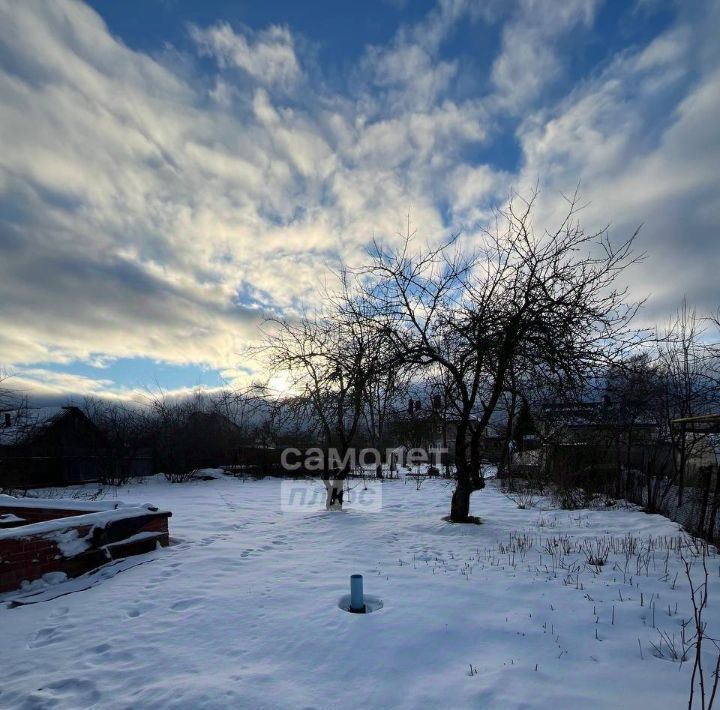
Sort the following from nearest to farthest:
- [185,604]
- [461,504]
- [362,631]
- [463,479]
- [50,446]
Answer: [362,631], [185,604], [463,479], [461,504], [50,446]

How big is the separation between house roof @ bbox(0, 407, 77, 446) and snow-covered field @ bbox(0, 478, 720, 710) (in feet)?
42.2

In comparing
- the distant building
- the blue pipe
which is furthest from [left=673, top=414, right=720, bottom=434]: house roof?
the distant building

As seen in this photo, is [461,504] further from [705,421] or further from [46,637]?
[46,637]

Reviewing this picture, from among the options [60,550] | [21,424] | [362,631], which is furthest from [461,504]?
[21,424]

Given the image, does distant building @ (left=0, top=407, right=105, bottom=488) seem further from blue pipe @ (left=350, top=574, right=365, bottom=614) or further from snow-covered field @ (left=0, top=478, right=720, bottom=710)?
blue pipe @ (left=350, top=574, right=365, bottom=614)

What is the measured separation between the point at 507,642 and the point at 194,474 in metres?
17.5

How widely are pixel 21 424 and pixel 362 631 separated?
58.1 feet

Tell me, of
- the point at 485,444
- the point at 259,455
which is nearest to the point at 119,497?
the point at 259,455

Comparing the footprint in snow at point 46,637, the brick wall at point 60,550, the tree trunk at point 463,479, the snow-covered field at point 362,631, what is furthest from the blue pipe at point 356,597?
the tree trunk at point 463,479

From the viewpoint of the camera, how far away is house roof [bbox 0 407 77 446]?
15555 mm

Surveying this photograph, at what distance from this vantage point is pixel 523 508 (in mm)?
11039

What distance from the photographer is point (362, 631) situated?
3.74 meters

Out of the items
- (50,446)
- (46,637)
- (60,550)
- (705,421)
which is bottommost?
(46,637)

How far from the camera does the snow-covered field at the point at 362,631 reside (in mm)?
2887
